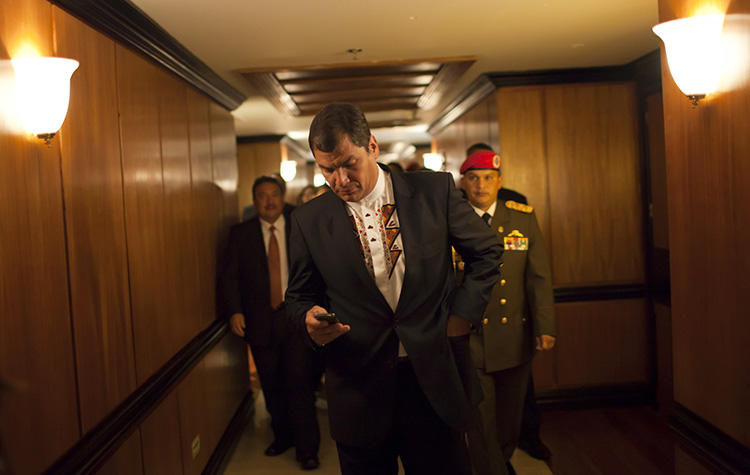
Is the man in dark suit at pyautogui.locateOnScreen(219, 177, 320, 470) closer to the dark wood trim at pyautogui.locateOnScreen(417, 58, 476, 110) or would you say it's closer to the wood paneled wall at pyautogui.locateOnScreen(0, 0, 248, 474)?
the wood paneled wall at pyautogui.locateOnScreen(0, 0, 248, 474)

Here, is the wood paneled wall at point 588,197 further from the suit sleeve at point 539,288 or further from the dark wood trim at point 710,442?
the dark wood trim at point 710,442

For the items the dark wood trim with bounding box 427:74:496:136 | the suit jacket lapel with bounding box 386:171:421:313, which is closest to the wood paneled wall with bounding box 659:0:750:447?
the suit jacket lapel with bounding box 386:171:421:313

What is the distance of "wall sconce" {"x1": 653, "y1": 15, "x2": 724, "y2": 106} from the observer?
1870 mm

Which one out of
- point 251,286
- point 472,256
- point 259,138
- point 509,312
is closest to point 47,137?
point 472,256

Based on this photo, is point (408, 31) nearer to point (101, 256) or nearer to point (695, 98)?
point (695, 98)

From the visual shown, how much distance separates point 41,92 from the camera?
5.55 feet

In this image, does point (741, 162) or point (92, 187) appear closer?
point (741, 162)

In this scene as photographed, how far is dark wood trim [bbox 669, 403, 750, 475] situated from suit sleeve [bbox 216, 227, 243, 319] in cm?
283

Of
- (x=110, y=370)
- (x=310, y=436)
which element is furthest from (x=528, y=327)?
(x=110, y=370)

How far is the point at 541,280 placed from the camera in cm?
300

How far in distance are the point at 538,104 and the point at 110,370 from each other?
382cm

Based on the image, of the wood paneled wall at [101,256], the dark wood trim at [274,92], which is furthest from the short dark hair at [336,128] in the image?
the dark wood trim at [274,92]

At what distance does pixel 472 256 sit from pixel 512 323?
122 cm

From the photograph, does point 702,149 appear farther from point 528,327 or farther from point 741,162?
point 528,327
